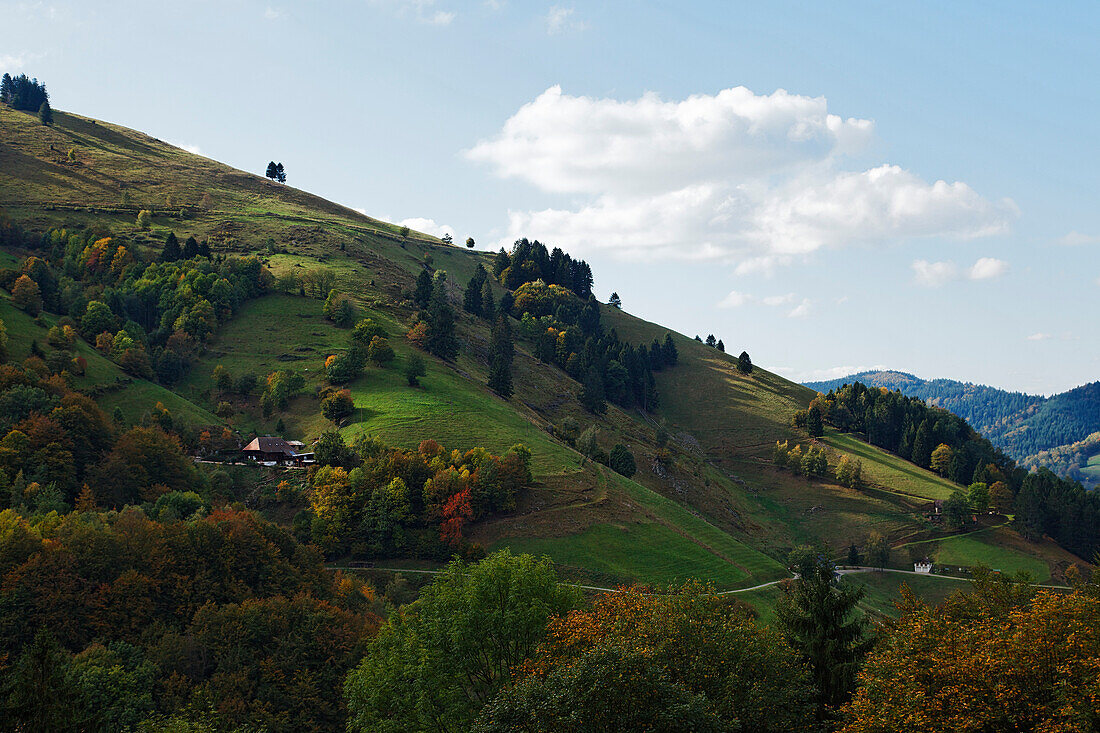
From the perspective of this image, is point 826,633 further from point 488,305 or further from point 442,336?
point 488,305

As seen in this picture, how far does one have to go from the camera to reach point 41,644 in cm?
3023

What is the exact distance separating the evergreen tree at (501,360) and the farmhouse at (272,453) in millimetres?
43328

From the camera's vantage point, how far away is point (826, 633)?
35.1m

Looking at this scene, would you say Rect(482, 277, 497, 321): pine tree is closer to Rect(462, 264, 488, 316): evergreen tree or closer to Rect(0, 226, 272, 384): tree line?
Rect(462, 264, 488, 316): evergreen tree

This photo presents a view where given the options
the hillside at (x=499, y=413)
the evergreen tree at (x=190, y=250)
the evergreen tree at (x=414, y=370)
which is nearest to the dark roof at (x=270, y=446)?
the hillside at (x=499, y=413)

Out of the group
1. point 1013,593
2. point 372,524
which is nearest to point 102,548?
point 372,524

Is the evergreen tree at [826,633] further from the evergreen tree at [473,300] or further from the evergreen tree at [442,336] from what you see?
the evergreen tree at [473,300]

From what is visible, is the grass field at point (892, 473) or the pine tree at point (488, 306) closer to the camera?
the grass field at point (892, 473)

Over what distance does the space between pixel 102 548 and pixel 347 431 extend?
48048mm

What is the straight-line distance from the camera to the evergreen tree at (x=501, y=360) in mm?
133500

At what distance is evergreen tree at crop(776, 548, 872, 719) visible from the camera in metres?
34.2

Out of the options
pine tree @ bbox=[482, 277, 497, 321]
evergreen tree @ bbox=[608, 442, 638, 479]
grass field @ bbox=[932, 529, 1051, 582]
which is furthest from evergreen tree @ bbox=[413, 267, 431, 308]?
grass field @ bbox=[932, 529, 1051, 582]

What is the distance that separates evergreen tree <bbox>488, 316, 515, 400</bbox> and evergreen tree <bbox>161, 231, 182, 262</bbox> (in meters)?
68.9

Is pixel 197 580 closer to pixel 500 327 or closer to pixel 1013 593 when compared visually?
pixel 1013 593
